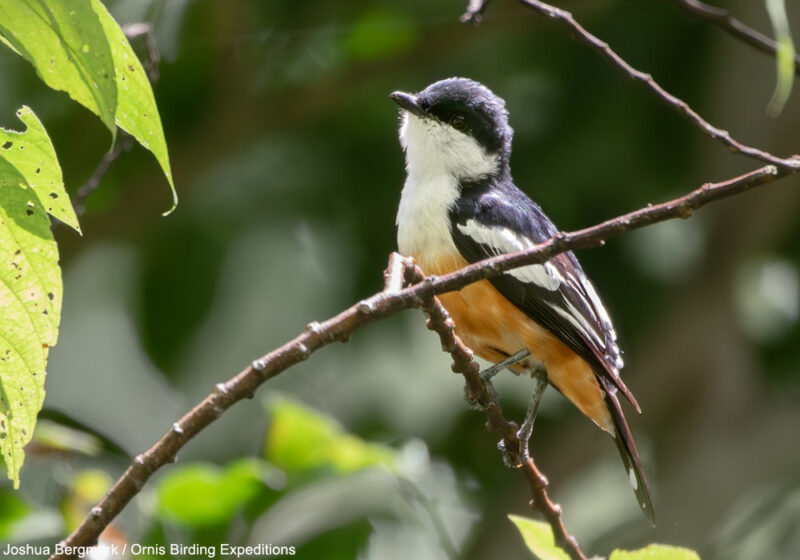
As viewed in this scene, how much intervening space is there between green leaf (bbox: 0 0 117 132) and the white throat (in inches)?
73.0

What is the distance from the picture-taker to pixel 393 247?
17.7ft

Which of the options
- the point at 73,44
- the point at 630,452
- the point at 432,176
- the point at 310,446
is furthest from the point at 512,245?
the point at 73,44

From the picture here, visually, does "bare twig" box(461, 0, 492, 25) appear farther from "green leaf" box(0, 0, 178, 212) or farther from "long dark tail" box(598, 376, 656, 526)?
"long dark tail" box(598, 376, 656, 526)

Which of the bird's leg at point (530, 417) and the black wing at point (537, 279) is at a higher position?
the black wing at point (537, 279)

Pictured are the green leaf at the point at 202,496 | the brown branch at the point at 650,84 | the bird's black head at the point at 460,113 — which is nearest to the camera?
the brown branch at the point at 650,84

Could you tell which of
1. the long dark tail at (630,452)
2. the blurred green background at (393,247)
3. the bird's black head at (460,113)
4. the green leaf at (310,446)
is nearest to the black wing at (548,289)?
the long dark tail at (630,452)

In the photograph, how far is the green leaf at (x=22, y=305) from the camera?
5.18ft

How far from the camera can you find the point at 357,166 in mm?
5598

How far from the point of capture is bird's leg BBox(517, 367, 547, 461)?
251 cm

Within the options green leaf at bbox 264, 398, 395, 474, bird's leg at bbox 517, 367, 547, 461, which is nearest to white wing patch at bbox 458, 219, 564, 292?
bird's leg at bbox 517, 367, 547, 461

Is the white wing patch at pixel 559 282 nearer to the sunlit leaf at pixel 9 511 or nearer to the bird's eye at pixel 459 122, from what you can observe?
the bird's eye at pixel 459 122

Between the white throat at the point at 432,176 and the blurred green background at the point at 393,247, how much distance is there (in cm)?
140

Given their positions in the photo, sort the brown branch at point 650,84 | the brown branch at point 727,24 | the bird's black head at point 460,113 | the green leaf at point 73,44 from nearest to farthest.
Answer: the green leaf at point 73,44 → the brown branch at point 650,84 → the brown branch at point 727,24 → the bird's black head at point 460,113

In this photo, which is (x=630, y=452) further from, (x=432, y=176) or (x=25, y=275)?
(x=25, y=275)
